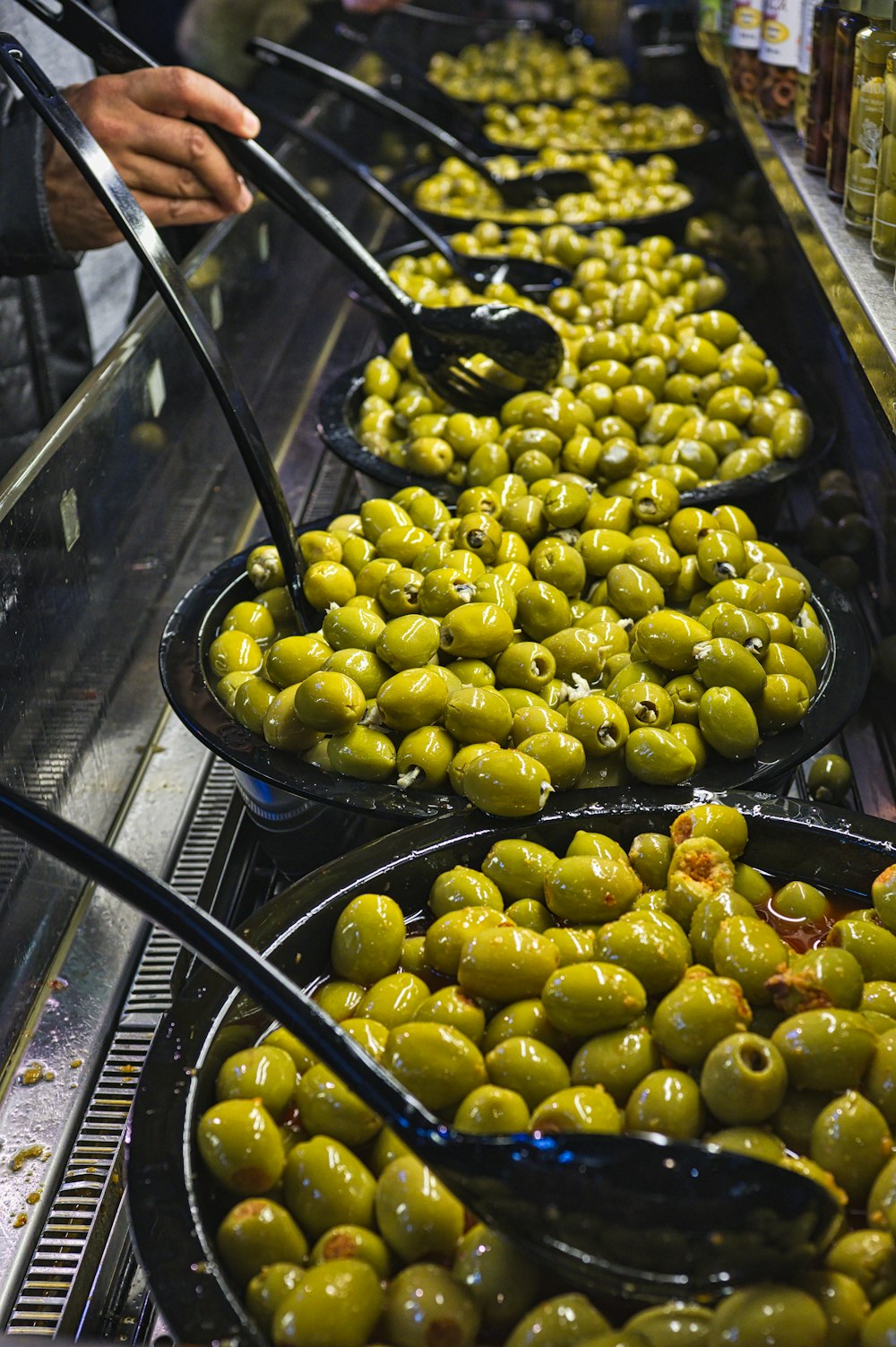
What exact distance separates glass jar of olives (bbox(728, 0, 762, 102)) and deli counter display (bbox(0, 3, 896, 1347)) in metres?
0.31

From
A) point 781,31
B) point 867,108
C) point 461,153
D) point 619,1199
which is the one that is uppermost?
point 781,31

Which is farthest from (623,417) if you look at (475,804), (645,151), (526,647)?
(645,151)

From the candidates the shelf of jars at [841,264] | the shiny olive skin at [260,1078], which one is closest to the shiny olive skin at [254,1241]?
the shiny olive skin at [260,1078]

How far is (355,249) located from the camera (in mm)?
2232

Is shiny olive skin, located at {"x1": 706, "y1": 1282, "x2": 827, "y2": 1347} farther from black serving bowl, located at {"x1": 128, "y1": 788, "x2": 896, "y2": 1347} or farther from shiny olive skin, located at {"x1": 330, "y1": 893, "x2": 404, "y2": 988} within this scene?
shiny olive skin, located at {"x1": 330, "y1": 893, "x2": 404, "y2": 988}

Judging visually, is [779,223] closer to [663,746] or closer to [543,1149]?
[663,746]

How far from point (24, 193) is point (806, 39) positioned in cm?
154

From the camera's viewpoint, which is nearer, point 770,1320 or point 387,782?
point 770,1320

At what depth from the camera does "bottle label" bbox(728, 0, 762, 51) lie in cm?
282

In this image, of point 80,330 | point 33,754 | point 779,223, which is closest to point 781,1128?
point 33,754

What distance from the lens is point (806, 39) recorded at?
2318mm

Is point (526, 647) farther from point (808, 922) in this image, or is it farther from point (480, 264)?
point (480, 264)

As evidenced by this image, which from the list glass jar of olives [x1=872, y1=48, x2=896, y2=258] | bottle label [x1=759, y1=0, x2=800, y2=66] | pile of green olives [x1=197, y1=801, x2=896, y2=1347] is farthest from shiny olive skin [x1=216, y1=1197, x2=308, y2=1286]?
bottle label [x1=759, y1=0, x2=800, y2=66]

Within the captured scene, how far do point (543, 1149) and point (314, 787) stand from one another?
0.59 m
